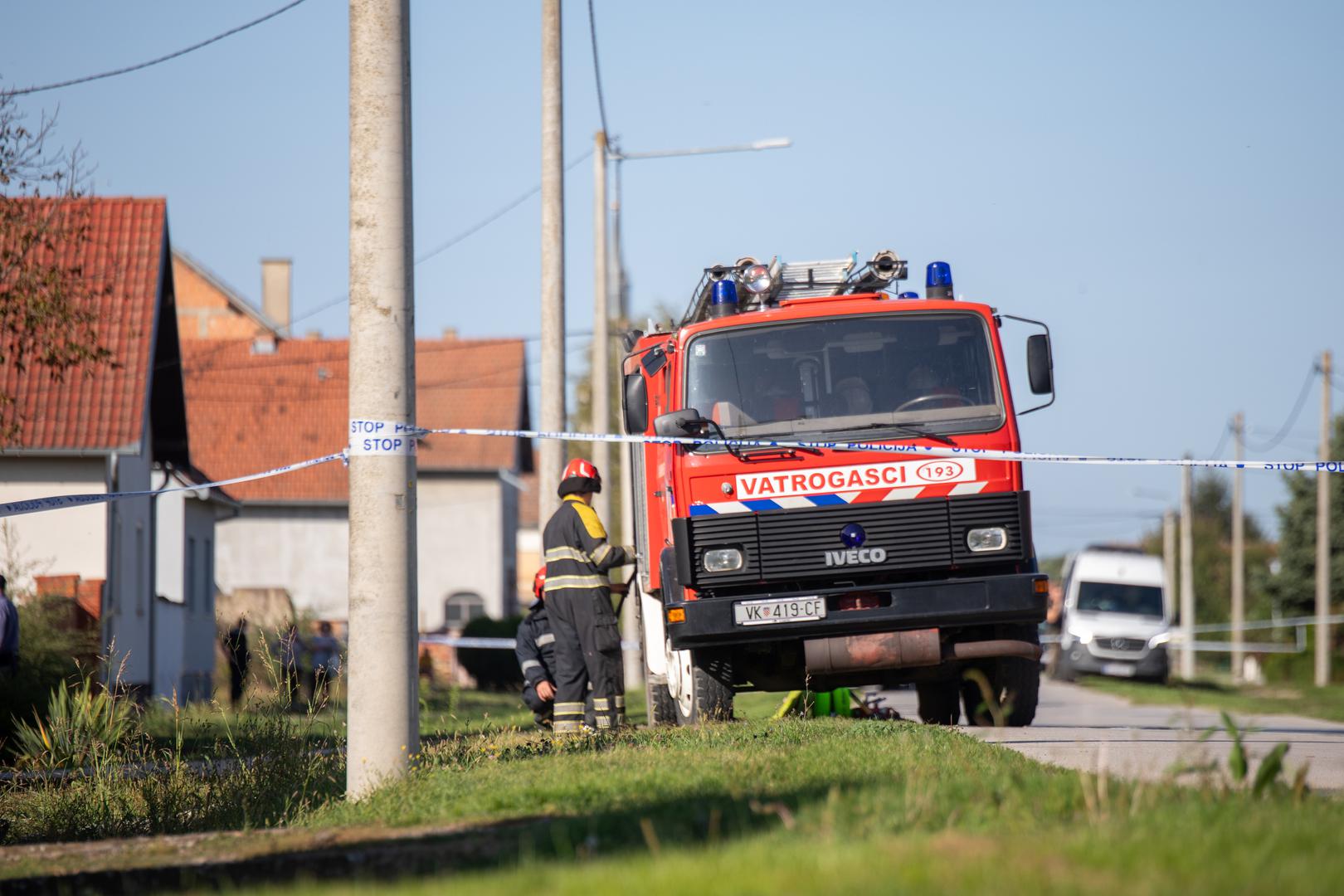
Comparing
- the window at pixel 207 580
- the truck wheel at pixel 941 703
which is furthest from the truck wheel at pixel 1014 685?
the window at pixel 207 580

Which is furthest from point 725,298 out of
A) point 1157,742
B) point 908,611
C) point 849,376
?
point 1157,742

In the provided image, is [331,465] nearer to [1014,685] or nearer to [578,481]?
[578,481]

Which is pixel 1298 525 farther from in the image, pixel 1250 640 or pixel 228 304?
pixel 228 304

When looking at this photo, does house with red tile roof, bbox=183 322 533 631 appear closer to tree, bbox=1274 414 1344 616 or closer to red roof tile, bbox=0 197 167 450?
red roof tile, bbox=0 197 167 450

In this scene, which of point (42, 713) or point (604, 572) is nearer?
point (604, 572)

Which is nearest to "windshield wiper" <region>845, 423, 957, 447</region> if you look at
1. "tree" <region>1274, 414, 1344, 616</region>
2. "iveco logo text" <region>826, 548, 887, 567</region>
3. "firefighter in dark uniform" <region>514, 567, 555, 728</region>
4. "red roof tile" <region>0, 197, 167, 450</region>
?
"iveco logo text" <region>826, 548, 887, 567</region>

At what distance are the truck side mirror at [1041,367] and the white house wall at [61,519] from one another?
1587 centimetres

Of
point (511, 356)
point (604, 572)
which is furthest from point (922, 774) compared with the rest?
point (511, 356)

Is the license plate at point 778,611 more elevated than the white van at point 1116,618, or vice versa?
the license plate at point 778,611

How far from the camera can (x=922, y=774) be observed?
21.1ft

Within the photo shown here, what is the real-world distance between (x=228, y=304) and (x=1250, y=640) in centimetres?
3748

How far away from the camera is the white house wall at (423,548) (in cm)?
4869

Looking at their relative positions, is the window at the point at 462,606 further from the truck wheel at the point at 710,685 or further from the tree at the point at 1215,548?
the truck wheel at the point at 710,685

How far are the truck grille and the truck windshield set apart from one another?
0.51 m
